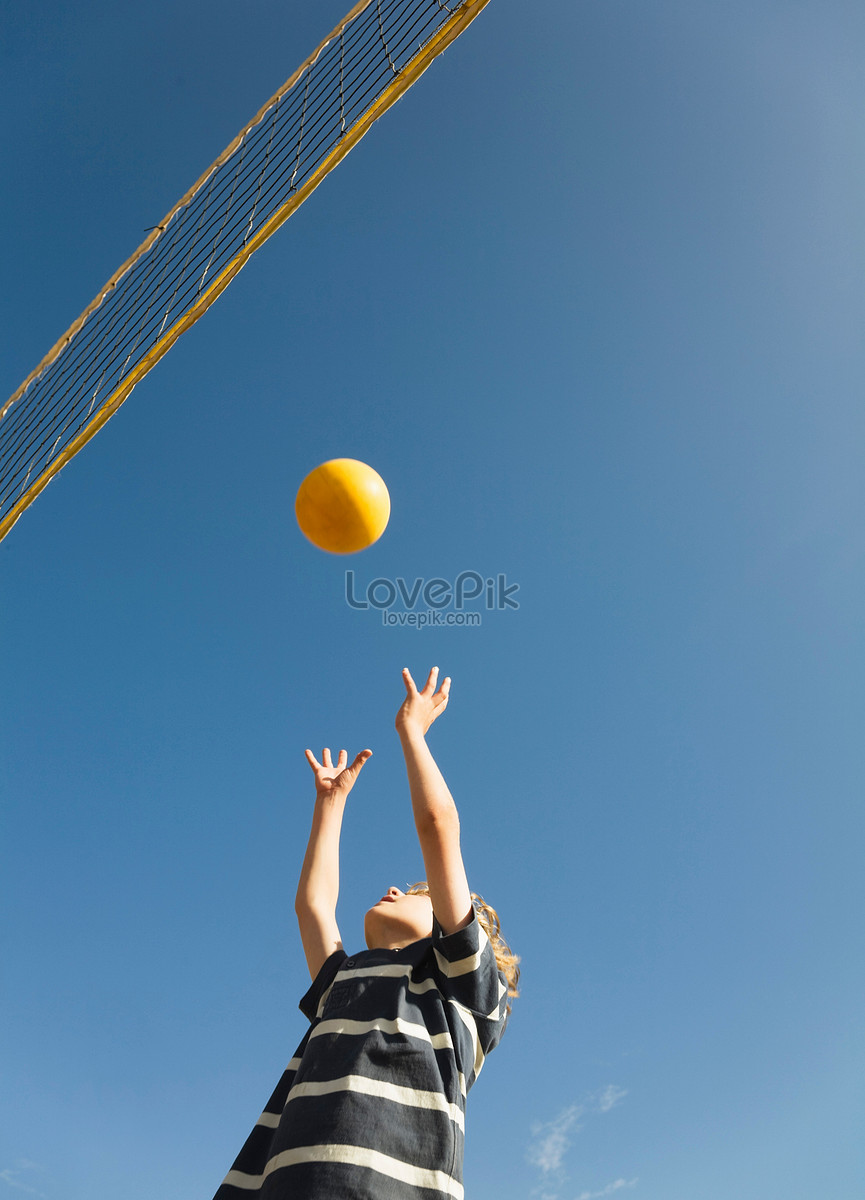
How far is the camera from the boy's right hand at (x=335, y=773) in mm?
3791

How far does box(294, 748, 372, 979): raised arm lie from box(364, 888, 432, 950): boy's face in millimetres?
172

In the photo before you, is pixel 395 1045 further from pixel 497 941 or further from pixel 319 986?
pixel 497 941

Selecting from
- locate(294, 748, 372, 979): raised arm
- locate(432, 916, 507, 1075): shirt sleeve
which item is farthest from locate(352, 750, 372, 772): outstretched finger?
locate(432, 916, 507, 1075): shirt sleeve

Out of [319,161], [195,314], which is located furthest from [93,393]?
[319,161]

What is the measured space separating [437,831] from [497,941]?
127 cm

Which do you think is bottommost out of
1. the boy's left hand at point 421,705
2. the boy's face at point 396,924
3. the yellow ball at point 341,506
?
the boy's face at point 396,924

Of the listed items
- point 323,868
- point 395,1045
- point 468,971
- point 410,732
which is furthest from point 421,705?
point 395,1045

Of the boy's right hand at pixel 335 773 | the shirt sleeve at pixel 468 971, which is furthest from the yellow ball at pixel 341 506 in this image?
the shirt sleeve at pixel 468 971

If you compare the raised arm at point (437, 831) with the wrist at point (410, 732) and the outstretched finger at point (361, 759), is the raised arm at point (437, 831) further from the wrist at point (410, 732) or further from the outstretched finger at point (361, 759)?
the outstretched finger at point (361, 759)

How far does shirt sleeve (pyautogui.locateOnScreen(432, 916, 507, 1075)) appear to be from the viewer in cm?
256

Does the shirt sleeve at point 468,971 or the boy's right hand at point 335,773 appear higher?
the boy's right hand at point 335,773

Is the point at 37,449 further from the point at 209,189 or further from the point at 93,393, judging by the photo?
the point at 209,189

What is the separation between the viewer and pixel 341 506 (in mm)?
4617

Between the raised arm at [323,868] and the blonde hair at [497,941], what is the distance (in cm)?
40
